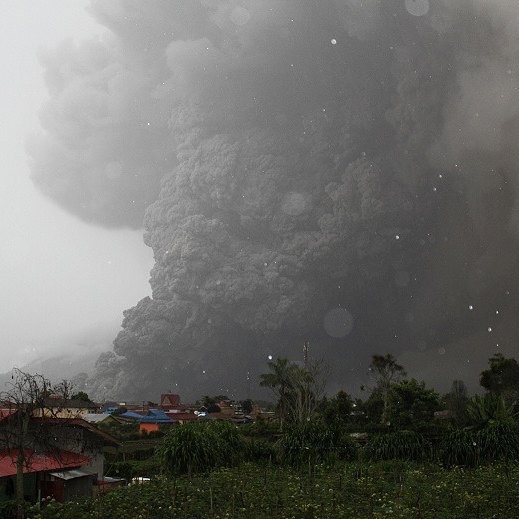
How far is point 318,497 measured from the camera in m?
20.6

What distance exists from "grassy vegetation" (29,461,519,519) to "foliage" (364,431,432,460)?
5631 mm

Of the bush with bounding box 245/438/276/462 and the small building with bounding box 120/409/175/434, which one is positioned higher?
the bush with bounding box 245/438/276/462

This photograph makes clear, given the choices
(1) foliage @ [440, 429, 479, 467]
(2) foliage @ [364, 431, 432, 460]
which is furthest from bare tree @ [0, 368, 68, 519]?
(1) foliage @ [440, 429, 479, 467]

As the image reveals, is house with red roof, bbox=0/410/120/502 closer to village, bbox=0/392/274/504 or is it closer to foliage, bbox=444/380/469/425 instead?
village, bbox=0/392/274/504

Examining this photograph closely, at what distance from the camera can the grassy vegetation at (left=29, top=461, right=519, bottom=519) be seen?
60.6 ft

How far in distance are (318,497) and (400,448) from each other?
13.6 m

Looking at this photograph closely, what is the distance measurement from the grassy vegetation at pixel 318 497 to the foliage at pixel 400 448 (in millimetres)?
5631

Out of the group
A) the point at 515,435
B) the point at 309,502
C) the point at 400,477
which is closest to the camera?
the point at 309,502

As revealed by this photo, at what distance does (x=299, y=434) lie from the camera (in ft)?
110

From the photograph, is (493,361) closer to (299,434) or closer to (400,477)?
(299,434)

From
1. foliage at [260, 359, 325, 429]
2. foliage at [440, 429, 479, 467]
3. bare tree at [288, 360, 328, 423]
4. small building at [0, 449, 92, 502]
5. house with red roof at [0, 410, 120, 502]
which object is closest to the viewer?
small building at [0, 449, 92, 502]

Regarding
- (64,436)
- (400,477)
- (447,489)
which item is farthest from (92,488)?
(447,489)

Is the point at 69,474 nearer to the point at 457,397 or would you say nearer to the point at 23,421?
the point at 23,421

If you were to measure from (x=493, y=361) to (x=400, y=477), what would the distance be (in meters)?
45.9
